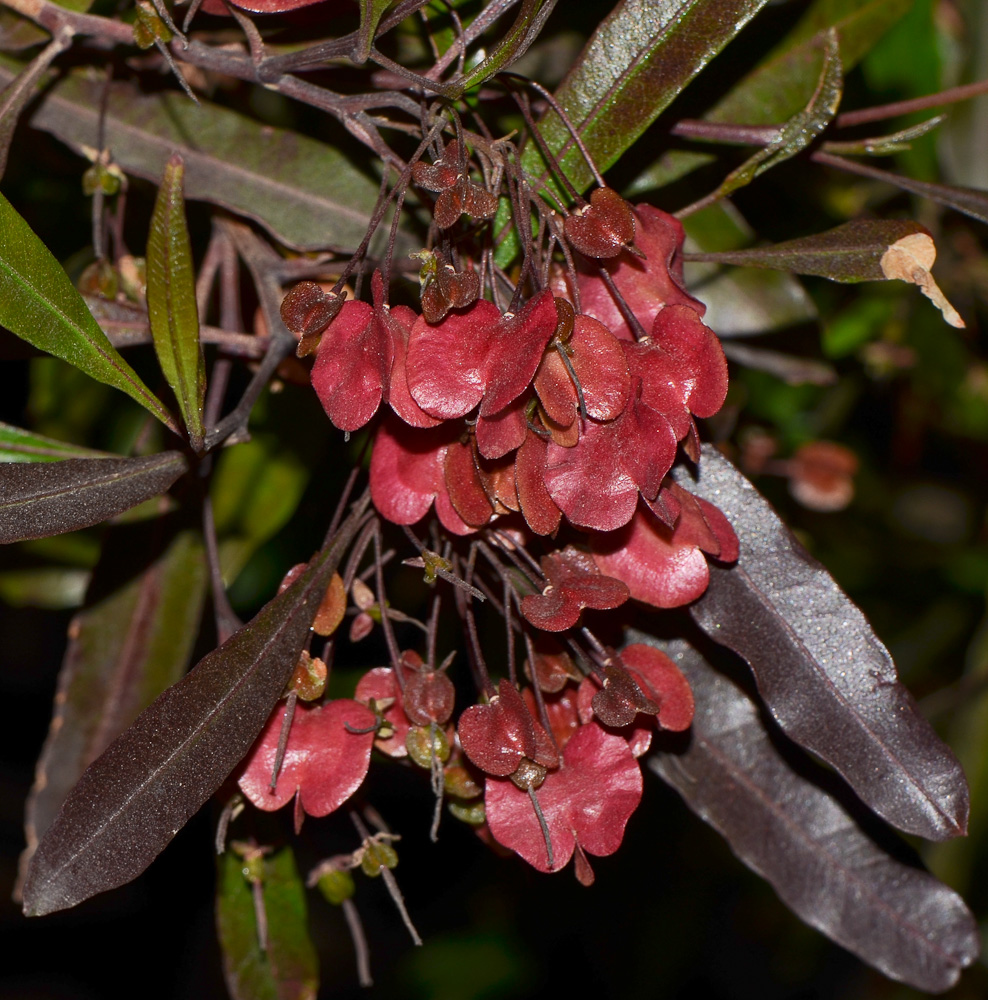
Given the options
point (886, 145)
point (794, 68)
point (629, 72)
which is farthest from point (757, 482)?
point (629, 72)

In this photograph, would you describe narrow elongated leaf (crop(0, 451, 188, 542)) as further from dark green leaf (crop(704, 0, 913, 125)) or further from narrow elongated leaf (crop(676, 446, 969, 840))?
dark green leaf (crop(704, 0, 913, 125))

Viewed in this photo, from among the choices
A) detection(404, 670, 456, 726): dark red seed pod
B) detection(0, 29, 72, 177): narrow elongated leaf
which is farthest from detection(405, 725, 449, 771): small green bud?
detection(0, 29, 72, 177): narrow elongated leaf

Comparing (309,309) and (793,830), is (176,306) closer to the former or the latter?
(309,309)

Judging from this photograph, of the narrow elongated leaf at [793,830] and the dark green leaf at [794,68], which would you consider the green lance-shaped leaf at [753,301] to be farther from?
the narrow elongated leaf at [793,830]

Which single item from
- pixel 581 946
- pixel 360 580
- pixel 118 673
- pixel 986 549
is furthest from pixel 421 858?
pixel 360 580

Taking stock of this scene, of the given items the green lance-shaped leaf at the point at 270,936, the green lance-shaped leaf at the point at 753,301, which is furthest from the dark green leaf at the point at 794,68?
the green lance-shaped leaf at the point at 270,936

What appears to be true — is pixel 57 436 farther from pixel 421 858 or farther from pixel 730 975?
pixel 730 975
